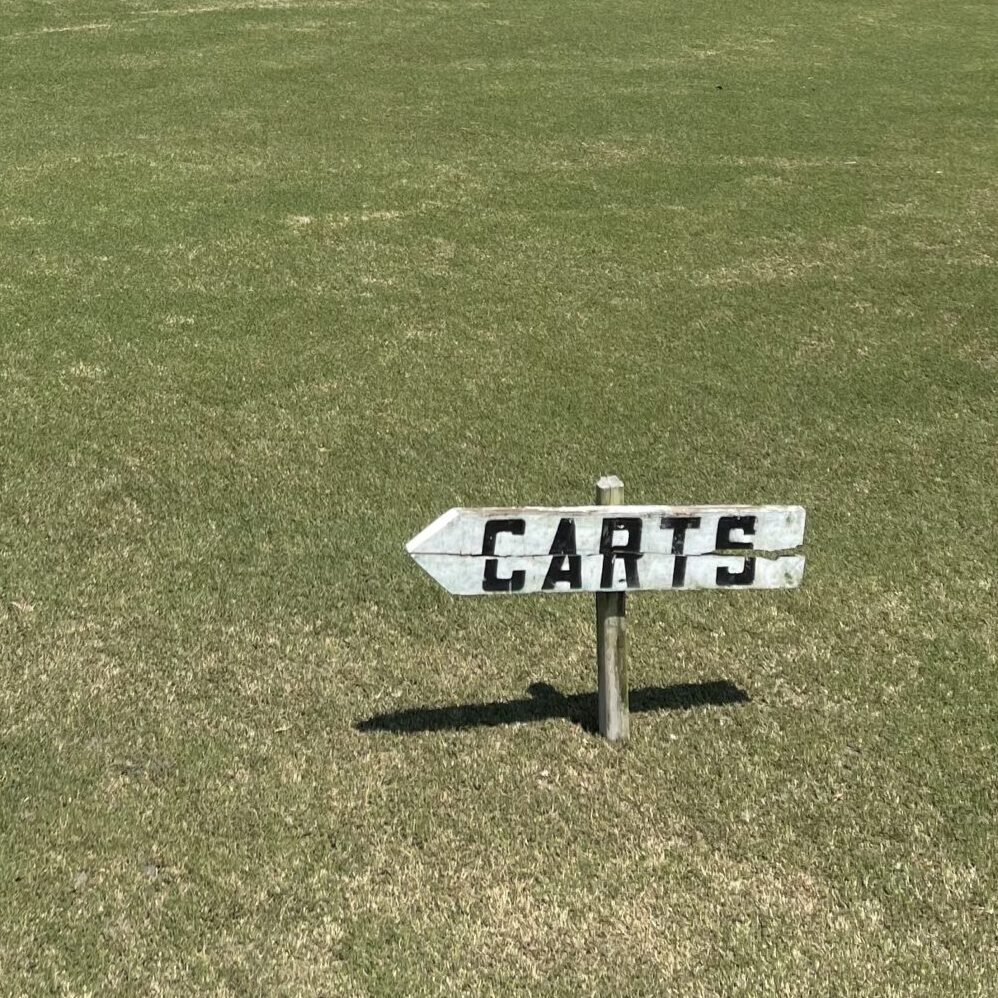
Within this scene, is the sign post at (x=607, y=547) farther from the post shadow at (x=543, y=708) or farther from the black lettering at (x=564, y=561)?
the post shadow at (x=543, y=708)

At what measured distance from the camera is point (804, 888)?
2.98 meters

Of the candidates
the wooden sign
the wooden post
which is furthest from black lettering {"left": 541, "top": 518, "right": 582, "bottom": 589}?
the wooden post

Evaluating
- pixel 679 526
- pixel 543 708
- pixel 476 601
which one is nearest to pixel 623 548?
pixel 679 526

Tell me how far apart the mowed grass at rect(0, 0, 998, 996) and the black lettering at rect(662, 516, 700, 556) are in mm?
744

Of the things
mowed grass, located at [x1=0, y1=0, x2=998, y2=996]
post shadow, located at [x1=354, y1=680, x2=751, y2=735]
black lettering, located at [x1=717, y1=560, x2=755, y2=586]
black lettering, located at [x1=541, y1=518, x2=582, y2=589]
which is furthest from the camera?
post shadow, located at [x1=354, y1=680, x2=751, y2=735]

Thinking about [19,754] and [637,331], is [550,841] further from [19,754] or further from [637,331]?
[637,331]

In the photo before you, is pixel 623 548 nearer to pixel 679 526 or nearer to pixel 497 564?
pixel 679 526

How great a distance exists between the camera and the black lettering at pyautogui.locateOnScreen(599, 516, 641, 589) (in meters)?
3.01

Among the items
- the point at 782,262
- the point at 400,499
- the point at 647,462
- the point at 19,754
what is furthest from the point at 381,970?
the point at 782,262

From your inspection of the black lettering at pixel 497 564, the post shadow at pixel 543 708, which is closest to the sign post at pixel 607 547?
the black lettering at pixel 497 564

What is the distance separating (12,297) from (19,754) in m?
4.07

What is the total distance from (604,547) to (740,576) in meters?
0.40

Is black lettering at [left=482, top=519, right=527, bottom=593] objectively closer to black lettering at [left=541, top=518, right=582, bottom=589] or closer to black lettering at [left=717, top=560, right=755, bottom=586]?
black lettering at [left=541, top=518, right=582, bottom=589]

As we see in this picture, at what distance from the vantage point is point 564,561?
9.97 ft
